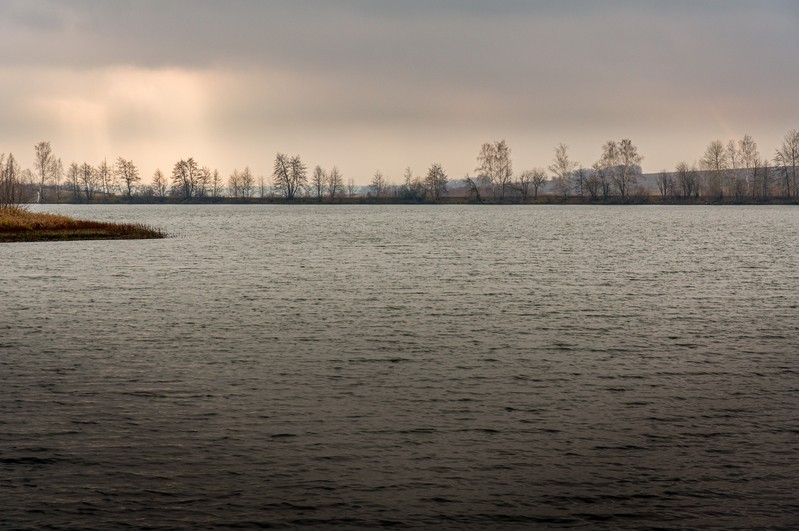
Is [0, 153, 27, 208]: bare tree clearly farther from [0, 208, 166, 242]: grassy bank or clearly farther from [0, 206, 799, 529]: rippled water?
[0, 206, 799, 529]: rippled water

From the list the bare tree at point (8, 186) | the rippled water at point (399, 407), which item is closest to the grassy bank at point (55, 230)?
the bare tree at point (8, 186)

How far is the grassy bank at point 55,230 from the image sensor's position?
259 feet

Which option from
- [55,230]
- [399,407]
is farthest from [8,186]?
[399,407]

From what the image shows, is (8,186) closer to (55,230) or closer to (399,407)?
(55,230)

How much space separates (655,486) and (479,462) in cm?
286

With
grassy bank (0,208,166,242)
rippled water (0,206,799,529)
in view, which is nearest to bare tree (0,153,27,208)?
grassy bank (0,208,166,242)

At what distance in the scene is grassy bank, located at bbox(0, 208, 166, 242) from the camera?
7900 cm

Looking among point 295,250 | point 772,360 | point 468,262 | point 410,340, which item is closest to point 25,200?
point 295,250

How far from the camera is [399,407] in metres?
17.6

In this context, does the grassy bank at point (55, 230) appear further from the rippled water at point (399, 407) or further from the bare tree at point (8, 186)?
the rippled water at point (399, 407)

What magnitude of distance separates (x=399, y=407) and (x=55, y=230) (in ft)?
240

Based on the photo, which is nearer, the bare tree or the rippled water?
the rippled water

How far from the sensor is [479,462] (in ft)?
46.7

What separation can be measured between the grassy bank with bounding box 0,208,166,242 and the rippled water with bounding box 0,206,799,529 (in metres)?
43.8
